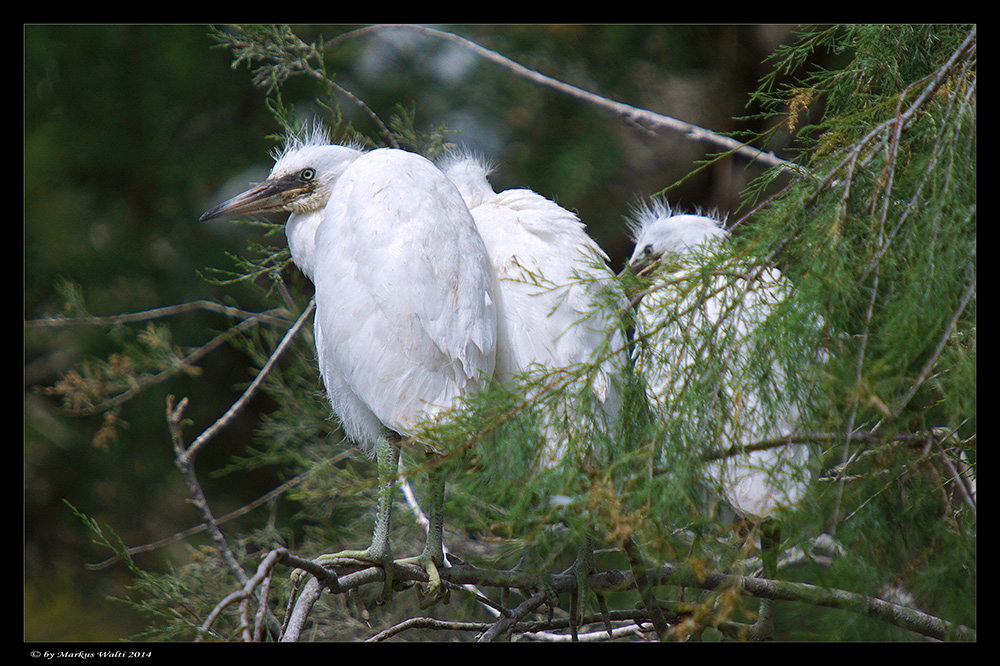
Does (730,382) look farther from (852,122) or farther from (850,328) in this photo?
(852,122)

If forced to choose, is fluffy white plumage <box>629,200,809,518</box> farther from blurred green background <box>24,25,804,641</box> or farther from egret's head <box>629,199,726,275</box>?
blurred green background <box>24,25,804,641</box>

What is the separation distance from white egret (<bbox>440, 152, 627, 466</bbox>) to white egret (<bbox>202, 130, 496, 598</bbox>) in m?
0.07

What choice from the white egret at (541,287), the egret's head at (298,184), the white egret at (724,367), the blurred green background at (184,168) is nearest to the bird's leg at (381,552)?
the white egret at (541,287)

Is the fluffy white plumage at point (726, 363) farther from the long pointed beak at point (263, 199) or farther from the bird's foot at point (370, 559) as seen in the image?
the long pointed beak at point (263, 199)

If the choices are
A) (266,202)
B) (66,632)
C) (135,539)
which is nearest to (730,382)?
(266,202)

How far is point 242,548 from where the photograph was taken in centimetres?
210

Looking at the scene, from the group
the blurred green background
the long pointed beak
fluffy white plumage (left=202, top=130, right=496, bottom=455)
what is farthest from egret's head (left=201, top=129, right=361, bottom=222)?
the blurred green background

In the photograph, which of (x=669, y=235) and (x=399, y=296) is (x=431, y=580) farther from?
(x=669, y=235)

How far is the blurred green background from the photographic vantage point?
3.55m

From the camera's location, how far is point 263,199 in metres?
1.87

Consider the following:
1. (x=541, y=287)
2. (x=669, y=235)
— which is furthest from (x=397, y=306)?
(x=669, y=235)

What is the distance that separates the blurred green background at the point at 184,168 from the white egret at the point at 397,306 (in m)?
2.03

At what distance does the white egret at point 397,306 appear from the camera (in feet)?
4.61

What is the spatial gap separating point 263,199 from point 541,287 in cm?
88
